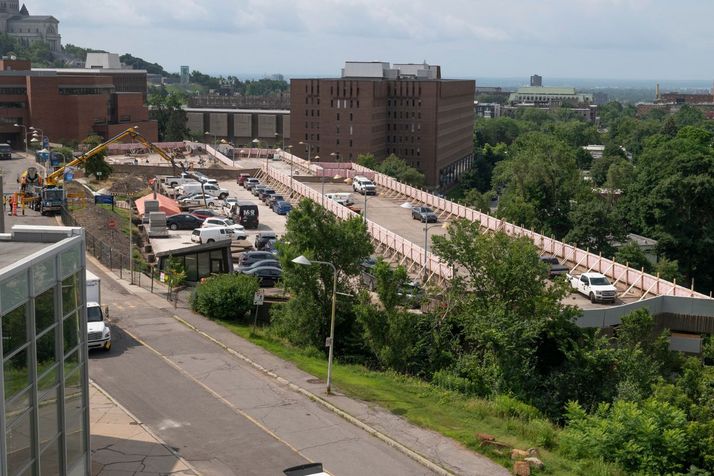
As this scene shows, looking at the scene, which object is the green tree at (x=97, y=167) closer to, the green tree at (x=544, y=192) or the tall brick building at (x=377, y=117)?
the green tree at (x=544, y=192)

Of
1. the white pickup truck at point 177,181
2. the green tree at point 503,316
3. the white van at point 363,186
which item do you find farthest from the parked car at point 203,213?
the green tree at point 503,316

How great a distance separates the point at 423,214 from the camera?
6444 centimetres

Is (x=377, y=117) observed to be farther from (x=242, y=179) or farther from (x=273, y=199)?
(x=273, y=199)

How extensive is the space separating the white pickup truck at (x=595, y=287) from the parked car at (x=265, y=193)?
118ft

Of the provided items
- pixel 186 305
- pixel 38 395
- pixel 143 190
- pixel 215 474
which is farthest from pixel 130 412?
pixel 143 190

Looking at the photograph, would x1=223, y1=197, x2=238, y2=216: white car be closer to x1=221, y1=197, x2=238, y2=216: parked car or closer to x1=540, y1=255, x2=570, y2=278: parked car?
x1=221, y1=197, x2=238, y2=216: parked car

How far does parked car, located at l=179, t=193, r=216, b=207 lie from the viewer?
7144 centimetres

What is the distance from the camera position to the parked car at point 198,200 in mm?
71438

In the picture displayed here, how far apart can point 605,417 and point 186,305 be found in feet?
60.9

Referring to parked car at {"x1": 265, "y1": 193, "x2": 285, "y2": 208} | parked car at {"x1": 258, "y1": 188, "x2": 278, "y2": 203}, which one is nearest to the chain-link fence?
parked car at {"x1": 265, "y1": 193, "x2": 285, "y2": 208}

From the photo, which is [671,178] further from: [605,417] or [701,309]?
[605,417]

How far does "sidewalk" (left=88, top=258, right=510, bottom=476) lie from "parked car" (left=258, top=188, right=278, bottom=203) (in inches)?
1496

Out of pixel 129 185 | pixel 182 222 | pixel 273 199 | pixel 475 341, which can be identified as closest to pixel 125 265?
pixel 182 222

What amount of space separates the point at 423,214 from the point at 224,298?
27.7m
